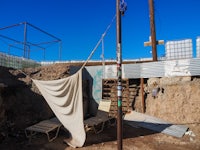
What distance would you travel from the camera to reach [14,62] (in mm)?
8344

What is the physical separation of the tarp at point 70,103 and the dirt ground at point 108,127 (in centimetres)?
33

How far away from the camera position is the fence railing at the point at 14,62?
7766mm

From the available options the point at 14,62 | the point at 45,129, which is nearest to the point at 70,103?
the point at 45,129

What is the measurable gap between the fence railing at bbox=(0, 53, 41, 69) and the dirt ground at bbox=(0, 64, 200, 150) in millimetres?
758

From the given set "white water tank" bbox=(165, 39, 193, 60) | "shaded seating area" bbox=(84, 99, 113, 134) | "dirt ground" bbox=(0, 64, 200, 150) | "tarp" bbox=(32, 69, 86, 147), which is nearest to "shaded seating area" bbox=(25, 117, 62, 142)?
"dirt ground" bbox=(0, 64, 200, 150)

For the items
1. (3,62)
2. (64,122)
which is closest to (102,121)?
(64,122)

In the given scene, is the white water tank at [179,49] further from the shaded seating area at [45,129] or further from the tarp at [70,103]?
the shaded seating area at [45,129]

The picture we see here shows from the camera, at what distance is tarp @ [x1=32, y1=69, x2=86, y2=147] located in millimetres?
4801

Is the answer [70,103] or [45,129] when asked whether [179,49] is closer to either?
[70,103]

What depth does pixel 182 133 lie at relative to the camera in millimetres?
5898

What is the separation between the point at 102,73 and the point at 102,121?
2673 mm

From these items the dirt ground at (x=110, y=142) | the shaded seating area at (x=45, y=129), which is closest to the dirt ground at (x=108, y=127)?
the dirt ground at (x=110, y=142)

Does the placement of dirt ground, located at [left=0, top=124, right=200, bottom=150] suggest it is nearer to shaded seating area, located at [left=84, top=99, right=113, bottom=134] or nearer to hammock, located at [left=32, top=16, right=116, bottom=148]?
shaded seating area, located at [left=84, top=99, right=113, bottom=134]

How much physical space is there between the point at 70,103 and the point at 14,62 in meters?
4.54
